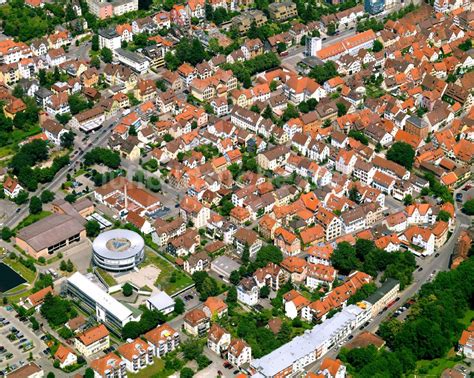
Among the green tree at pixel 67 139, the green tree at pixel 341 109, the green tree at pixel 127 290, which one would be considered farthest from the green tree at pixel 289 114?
the green tree at pixel 127 290

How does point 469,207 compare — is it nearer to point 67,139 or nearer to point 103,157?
point 103,157

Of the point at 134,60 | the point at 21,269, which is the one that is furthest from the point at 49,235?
the point at 134,60

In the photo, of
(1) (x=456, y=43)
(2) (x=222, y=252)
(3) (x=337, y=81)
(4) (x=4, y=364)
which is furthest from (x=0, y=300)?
(1) (x=456, y=43)

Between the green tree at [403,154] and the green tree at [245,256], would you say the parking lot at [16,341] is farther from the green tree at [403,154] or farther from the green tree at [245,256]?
the green tree at [403,154]

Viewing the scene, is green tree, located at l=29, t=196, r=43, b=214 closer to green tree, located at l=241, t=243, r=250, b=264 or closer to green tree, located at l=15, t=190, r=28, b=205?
green tree, located at l=15, t=190, r=28, b=205

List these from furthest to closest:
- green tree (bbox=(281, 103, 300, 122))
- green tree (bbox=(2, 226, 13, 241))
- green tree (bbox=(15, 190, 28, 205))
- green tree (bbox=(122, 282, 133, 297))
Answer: green tree (bbox=(281, 103, 300, 122)), green tree (bbox=(15, 190, 28, 205)), green tree (bbox=(2, 226, 13, 241)), green tree (bbox=(122, 282, 133, 297))

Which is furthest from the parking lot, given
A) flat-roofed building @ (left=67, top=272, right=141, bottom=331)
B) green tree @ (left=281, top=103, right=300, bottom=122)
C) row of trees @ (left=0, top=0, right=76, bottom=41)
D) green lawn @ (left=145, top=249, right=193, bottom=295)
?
row of trees @ (left=0, top=0, right=76, bottom=41)
